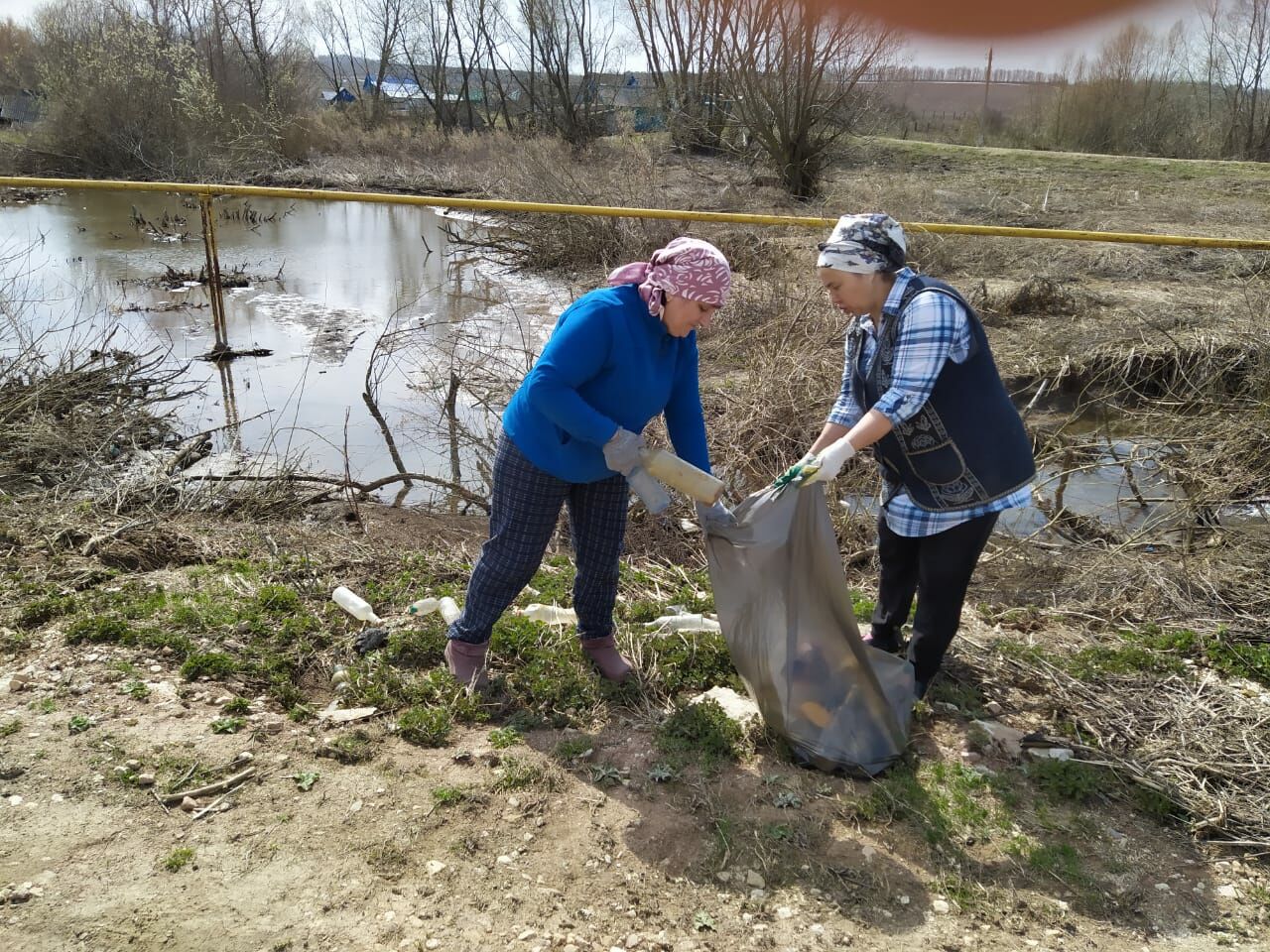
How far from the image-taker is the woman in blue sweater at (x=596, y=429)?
2.43m

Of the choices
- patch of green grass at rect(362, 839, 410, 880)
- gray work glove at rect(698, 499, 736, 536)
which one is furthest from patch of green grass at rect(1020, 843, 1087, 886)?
patch of green grass at rect(362, 839, 410, 880)

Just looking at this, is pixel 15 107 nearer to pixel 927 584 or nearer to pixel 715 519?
pixel 715 519

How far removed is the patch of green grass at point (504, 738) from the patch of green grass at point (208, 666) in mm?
910

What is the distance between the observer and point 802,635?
8.75ft

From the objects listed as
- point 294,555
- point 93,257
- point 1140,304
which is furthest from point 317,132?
point 294,555

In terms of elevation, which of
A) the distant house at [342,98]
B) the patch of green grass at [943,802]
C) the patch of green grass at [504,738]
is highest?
the distant house at [342,98]

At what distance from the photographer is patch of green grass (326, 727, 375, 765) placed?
2580 millimetres

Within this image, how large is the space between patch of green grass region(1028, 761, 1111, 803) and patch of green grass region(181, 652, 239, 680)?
8.06ft

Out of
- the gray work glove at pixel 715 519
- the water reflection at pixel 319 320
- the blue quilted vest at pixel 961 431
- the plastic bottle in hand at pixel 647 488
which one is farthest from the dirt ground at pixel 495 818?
the water reflection at pixel 319 320

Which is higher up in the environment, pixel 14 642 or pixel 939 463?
pixel 939 463

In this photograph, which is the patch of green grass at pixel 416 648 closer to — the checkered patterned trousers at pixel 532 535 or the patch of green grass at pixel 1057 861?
the checkered patterned trousers at pixel 532 535

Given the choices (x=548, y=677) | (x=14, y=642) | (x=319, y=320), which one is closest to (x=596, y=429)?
(x=548, y=677)

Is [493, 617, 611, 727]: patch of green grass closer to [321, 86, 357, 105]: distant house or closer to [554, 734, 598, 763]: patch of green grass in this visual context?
[554, 734, 598, 763]: patch of green grass

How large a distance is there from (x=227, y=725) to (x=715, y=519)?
1.52 m
